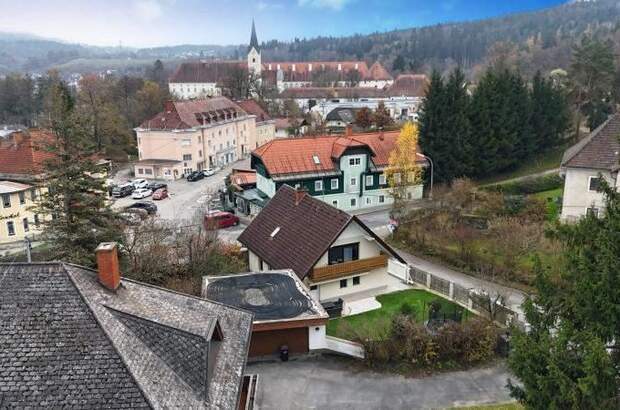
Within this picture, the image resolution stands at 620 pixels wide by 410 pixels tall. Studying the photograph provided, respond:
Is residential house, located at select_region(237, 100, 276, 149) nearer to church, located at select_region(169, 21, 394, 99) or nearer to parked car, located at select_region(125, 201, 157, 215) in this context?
parked car, located at select_region(125, 201, 157, 215)

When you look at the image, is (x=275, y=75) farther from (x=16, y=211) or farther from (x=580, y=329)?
(x=580, y=329)

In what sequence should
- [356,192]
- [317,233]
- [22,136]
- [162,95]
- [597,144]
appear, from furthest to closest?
[162,95], [22,136], [356,192], [597,144], [317,233]

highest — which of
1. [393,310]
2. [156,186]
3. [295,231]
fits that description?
[295,231]

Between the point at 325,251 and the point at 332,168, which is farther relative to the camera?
the point at 332,168

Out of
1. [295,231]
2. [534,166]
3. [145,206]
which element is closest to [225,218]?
[145,206]

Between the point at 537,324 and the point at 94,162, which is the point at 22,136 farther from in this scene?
the point at 537,324

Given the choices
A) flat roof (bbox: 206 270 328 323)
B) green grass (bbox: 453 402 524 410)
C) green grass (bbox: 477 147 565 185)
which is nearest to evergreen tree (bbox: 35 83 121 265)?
flat roof (bbox: 206 270 328 323)

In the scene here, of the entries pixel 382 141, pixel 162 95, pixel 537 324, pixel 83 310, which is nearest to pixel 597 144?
pixel 382 141
